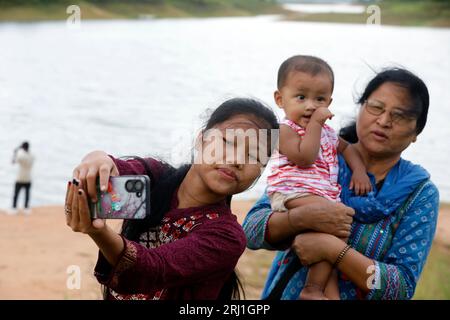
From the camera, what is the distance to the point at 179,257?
67.5 inches

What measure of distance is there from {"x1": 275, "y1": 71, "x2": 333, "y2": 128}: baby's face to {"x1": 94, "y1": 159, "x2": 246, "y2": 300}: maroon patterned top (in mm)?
555

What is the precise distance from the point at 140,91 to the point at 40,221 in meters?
36.6

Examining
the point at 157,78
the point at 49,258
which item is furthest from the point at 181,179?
the point at 157,78

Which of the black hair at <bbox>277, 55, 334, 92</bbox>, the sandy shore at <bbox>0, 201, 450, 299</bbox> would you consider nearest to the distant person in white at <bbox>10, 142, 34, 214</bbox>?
the sandy shore at <bbox>0, 201, 450, 299</bbox>

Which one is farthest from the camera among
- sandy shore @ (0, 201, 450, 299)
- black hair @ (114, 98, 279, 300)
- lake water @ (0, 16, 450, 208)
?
lake water @ (0, 16, 450, 208)

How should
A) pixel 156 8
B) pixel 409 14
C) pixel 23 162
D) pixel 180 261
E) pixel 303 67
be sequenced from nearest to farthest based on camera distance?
pixel 180 261, pixel 303 67, pixel 23 162, pixel 409 14, pixel 156 8

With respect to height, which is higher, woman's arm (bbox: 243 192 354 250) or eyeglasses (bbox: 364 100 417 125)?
eyeglasses (bbox: 364 100 417 125)

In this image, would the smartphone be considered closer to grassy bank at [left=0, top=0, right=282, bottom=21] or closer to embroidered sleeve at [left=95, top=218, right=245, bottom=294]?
embroidered sleeve at [left=95, top=218, right=245, bottom=294]

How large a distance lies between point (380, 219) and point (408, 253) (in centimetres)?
15

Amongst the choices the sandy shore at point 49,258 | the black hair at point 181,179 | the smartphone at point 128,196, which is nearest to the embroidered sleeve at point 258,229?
the black hair at point 181,179

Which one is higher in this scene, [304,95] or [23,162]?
[304,95]

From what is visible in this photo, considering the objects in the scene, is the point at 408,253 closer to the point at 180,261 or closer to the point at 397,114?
the point at 397,114

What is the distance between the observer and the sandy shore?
28.2ft
